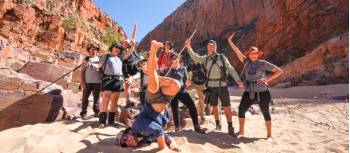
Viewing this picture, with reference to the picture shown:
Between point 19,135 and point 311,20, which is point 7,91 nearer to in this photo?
point 19,135

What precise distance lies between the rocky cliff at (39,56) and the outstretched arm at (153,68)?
290 cm

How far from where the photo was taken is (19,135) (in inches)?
170

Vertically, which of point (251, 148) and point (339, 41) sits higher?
point (339, 41)

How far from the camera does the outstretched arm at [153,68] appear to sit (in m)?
3.42

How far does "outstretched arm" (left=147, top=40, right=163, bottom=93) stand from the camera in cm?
342

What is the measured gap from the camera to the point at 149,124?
152 inches

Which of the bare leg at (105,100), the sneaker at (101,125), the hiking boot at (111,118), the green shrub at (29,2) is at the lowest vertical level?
the sneaker at (101,125)

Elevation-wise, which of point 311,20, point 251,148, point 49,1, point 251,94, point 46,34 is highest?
point 49,1

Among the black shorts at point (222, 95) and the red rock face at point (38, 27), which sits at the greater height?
the red rock face at point (38, 27)

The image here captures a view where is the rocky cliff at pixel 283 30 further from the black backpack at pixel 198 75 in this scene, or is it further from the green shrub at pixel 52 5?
the green shrub at pixel 52 5

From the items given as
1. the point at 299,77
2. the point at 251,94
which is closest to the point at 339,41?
the point at 299,77

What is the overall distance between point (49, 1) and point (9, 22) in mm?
8573

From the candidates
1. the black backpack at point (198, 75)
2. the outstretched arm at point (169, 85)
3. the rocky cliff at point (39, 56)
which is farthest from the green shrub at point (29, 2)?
the outstretched arm at point (169, 85)

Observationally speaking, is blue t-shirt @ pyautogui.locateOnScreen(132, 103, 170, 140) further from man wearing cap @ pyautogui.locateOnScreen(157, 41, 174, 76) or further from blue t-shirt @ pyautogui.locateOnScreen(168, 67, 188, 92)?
man wearing cap @ pyautogui.locateOnScreen(157, 41, 174, 76)
